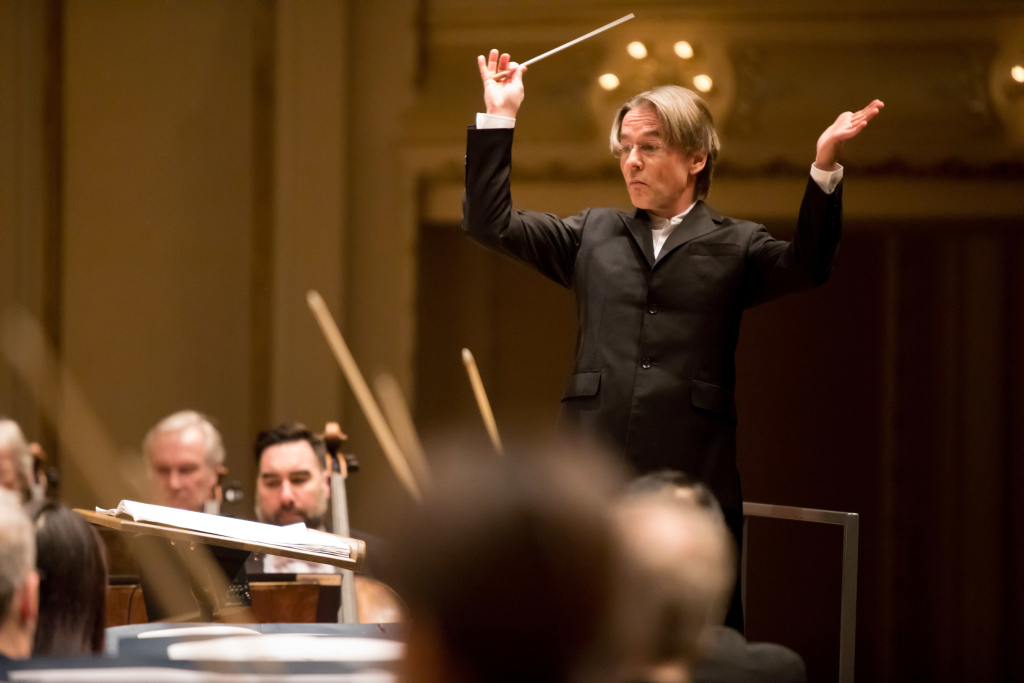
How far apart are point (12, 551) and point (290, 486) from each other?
2217 mm

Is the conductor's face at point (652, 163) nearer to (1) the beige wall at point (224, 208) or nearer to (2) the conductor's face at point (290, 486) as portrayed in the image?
(2) the conductor's face at point (290, 486)

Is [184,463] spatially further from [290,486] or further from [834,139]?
[834,139]

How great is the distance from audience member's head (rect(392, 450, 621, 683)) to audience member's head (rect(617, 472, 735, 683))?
0.12ft

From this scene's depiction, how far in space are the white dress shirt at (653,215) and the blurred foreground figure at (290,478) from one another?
1627 millimetres

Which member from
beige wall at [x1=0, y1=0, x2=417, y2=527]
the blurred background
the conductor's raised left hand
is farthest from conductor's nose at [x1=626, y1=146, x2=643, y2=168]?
beige wall at [x1=0, y1=0, x2=417, y2=527]

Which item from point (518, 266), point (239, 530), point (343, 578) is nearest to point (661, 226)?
point (239, 530)

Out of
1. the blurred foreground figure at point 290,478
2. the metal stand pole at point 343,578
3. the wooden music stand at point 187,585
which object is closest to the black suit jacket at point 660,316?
the wooden music stand at point 187,585

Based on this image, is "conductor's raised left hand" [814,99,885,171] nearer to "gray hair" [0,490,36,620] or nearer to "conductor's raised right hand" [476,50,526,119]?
"conductor's raised right hand" [476,50,526,119]

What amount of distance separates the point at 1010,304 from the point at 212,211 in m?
3.10

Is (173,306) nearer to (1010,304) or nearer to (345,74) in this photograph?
(345,74)

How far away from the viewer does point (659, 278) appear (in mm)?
1713

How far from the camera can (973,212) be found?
399cm

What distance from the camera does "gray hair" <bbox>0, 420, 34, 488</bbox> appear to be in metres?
2.98

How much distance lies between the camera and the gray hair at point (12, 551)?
3.28 ft
